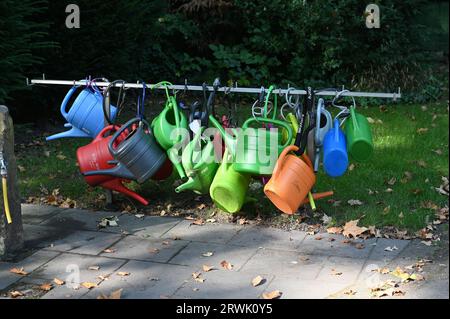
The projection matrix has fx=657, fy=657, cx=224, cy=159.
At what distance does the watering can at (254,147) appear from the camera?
13.4ft

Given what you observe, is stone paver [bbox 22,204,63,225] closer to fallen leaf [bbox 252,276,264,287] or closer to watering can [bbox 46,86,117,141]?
watering can [bbox 46,86,117,141]

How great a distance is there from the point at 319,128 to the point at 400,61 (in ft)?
15.8

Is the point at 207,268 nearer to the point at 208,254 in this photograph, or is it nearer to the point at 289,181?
the point at 208,254

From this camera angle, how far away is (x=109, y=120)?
4.55 m

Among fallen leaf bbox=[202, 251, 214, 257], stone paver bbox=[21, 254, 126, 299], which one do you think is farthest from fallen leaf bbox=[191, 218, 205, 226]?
stone paver bbox=[21, 254, 126, 299]

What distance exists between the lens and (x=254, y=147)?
411cm

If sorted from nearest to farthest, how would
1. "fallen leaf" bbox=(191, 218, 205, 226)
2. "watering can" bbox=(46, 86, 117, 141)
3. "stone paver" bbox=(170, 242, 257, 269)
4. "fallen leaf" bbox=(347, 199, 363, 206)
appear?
"stone paver" bbox=(170, 242, 257, 269) → "fallen leaf" bbox=(191, 218, 205, 226) → "watering can" bbox=(46, 86, 117, 141) → "fallen leaf" bbox=(347, 199, 363, 206)

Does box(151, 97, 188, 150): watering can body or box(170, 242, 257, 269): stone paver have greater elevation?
box(151, 97, 188, 150): watering can body

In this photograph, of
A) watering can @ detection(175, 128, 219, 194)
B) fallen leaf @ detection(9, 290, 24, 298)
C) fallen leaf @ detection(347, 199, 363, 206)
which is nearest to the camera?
fallen leaf @ detection(9, 290, 24, 298)

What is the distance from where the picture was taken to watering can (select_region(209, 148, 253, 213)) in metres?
4.23

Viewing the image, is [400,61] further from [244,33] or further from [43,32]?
[43,32]

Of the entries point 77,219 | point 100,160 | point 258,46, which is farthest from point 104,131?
point 258,46

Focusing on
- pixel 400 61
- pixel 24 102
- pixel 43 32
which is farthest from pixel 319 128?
pixel 400 61

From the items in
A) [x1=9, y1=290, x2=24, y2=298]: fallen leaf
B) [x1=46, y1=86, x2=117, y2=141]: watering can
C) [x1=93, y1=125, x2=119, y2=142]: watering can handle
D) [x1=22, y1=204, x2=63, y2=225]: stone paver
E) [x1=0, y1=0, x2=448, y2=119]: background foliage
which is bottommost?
[x1=9, y1=290, x2=24, y2=298]: fallen leaf
